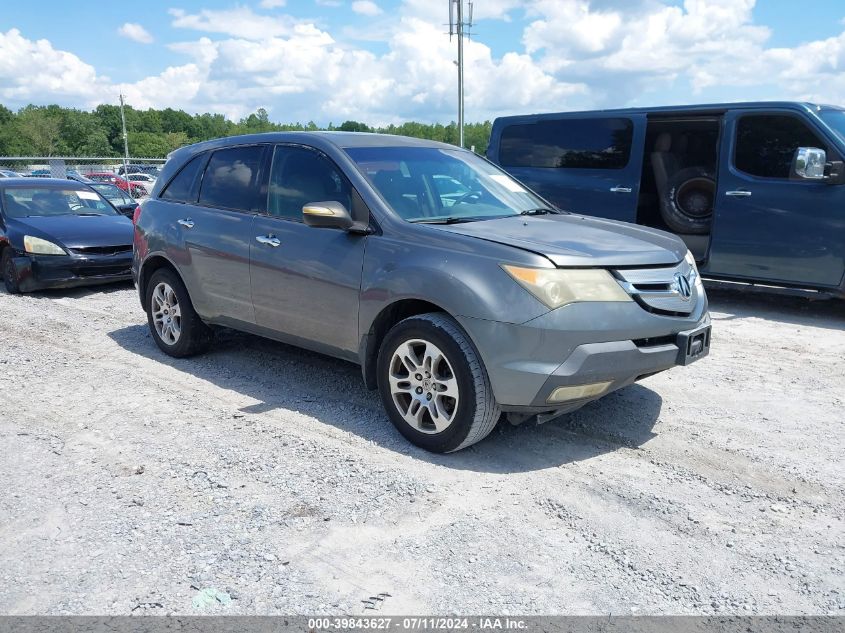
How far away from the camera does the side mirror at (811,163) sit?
22.9ft

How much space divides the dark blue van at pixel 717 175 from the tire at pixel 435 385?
4.98m

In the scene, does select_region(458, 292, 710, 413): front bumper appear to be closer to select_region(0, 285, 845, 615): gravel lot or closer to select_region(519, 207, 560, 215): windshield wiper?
select_region(0, 285, 845, 615): gravel lot

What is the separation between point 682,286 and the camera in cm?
404

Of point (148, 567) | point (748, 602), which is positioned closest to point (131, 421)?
point (148, 567)

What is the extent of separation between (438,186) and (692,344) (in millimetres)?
1869

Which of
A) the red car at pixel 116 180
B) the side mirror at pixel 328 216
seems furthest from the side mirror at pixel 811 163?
the red car at pixel 116 180

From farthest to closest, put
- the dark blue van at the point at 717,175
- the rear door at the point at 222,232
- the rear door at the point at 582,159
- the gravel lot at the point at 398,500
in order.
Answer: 1. the rear door at the point at 582,159
2. the dark blue van at the point at 717,175
3. the rear door at the point at 222,232
4. the gravel lot at the point at 398,500

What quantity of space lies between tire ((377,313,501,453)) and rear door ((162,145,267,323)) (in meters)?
1.52

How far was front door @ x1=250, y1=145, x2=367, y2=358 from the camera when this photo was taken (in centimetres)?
439

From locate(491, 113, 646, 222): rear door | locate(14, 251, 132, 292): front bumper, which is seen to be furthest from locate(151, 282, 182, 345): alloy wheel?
locate(491, 113, 646, 222): rear door

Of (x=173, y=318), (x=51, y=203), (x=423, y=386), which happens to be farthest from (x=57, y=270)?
(x=423, y=386)

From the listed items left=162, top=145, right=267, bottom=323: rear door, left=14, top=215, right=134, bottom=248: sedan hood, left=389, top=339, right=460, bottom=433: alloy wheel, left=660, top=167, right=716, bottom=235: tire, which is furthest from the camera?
left=14, top=215, right=134, bottom=248: sedan hood

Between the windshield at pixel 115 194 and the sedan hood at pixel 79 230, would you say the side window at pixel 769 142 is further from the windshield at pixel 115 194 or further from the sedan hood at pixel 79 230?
the windshield at pixel 115 194

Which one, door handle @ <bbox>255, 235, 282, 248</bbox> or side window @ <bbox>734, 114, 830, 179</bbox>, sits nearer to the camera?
door handle @ <bbox>255, 235, 282, 248</bbox>
